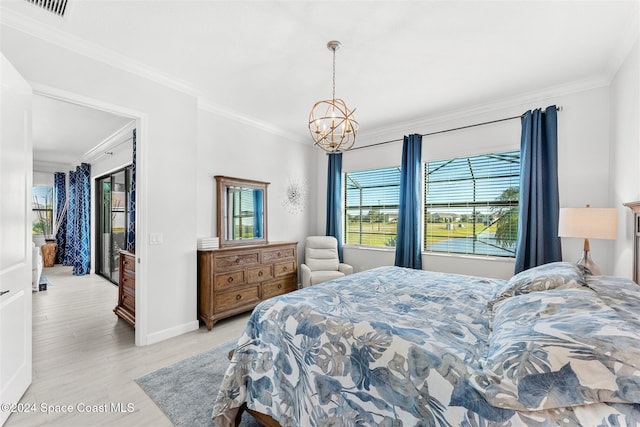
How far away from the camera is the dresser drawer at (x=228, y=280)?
11.3 ft

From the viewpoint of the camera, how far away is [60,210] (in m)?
7.70

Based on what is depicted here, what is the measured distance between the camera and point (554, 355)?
3.20 feet

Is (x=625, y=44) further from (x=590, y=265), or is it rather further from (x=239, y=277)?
(x=239, y=277)

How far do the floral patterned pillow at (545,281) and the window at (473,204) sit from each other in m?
1.83

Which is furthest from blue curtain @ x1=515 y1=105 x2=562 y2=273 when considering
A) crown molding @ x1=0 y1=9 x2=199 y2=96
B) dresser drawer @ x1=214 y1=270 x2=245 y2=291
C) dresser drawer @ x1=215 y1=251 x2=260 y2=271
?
crown molding @ x1=0 y1=9 x2=199 y2=96

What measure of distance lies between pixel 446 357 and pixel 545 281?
1.08 meters

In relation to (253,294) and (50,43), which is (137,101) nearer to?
(50,43)

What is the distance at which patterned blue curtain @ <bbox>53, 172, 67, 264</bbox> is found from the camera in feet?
25.0

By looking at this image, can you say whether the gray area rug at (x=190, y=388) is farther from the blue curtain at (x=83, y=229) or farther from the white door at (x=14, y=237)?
the blue curtain at (x=83, y=229)

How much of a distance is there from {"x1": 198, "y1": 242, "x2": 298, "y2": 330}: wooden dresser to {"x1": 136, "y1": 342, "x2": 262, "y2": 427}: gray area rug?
739 millimetres

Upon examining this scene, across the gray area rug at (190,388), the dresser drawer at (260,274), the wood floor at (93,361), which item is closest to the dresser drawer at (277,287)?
the dresser drawer at (260,274)

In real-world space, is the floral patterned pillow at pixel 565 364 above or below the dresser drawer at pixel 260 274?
above

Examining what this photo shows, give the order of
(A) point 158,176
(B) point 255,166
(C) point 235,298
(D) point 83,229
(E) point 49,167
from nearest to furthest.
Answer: (A) point 158,176, (C) point 235,298, (B) point 255,166, (D) point 83,229, (E) point 49,167

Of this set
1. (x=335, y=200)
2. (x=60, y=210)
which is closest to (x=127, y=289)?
(x=335, y=200)
